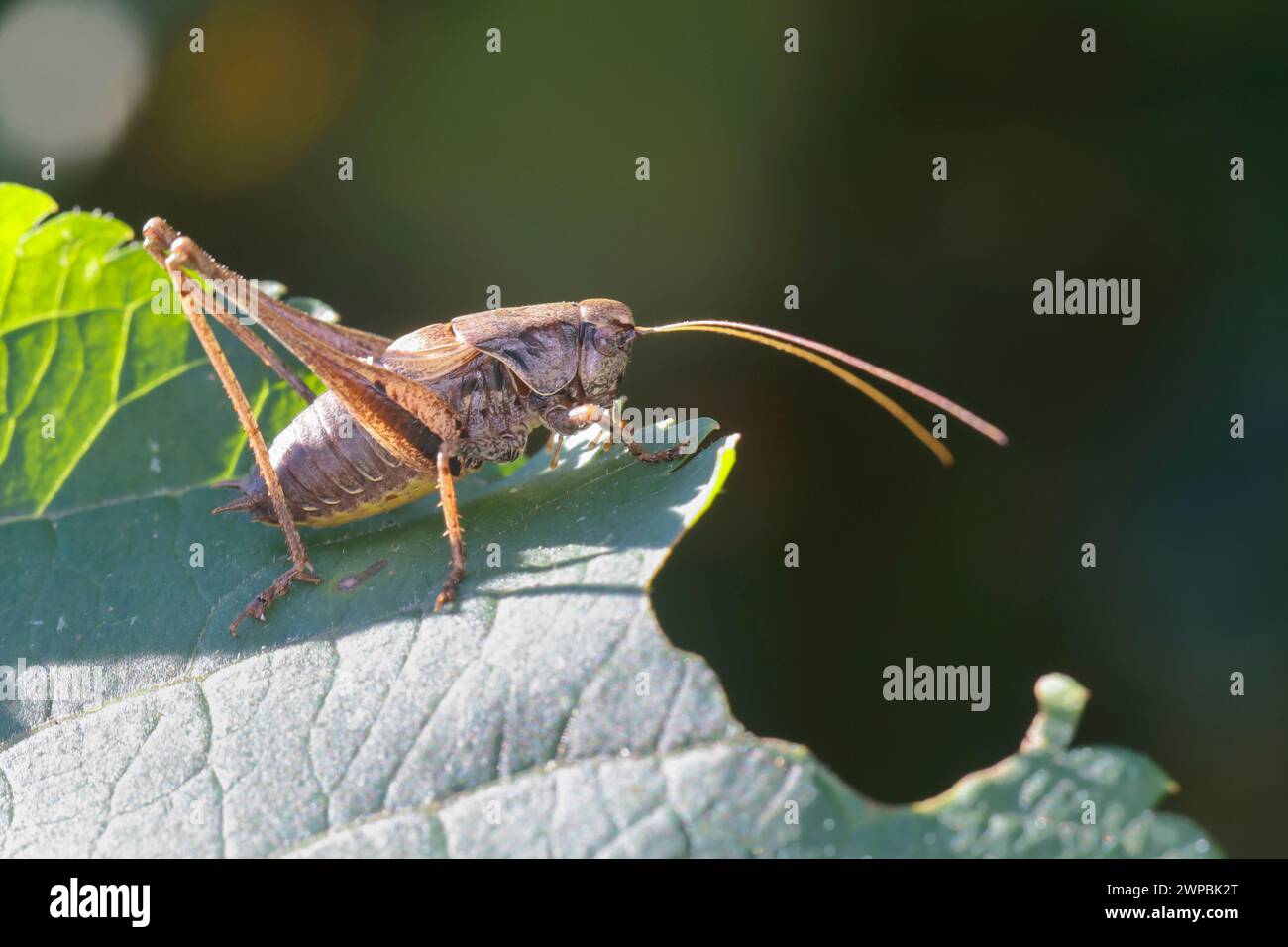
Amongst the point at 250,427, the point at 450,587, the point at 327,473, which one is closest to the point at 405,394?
the point at 327,473

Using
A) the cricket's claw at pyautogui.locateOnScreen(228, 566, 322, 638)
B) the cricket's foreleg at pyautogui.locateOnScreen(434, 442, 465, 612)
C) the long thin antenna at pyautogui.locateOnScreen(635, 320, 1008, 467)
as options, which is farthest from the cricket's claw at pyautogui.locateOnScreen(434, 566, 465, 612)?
the long thin antenna at pyautogui.locateOnScreen(635, 320, 1008, 467)

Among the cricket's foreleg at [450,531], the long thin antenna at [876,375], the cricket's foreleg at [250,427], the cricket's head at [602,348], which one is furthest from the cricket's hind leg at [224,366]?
the long thin antenna at [876,375]

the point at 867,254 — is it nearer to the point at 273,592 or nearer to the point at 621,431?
the point at 621,431

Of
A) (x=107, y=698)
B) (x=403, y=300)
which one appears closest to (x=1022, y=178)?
(x=403, y=300)
